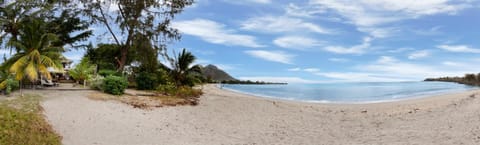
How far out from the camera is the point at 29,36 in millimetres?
14992

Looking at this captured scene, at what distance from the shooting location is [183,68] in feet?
76.7

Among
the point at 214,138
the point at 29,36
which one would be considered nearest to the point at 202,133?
the point at 214,138

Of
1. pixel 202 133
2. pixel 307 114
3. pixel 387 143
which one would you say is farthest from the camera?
pixel 307 114

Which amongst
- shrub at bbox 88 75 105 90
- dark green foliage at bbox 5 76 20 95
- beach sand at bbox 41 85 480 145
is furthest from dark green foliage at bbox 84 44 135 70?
beach sand at bbox 41 85 480 145

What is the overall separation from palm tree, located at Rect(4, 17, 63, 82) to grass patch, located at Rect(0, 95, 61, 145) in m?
4.75

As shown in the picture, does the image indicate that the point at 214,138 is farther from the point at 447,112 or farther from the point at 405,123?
the point at 447,112

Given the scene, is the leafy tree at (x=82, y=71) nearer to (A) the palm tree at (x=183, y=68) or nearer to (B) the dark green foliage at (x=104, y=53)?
(A) the palm tree at (x=183, y=68)

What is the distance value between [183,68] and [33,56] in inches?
399

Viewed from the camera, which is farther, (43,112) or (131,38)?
(131,38)

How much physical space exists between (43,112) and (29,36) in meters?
6.89

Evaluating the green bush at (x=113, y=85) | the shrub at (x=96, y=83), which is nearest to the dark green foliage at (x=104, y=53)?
the shrub at (x=96, y=83)

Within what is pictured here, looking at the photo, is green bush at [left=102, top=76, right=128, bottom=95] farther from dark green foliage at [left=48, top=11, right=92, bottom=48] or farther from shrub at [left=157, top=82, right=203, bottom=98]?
dark green foliage at [left=48, top=11, right=92, bottom=48]

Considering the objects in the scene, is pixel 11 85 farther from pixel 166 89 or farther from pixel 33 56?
pixel 166 89

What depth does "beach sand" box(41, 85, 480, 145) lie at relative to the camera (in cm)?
809
